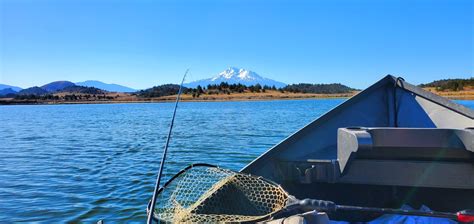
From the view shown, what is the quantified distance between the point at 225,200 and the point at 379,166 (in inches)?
81.8

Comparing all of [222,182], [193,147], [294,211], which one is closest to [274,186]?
[294,211]

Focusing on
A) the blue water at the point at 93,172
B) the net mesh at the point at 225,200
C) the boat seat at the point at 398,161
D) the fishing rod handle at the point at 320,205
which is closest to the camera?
the fishing rod handle at the point at 320,205

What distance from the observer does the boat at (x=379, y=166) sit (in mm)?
4734

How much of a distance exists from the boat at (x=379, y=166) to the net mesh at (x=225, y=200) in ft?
1.37

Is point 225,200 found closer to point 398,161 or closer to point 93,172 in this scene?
point 398,161

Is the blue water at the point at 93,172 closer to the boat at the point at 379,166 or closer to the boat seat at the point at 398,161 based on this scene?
the boat at the point at 379,166

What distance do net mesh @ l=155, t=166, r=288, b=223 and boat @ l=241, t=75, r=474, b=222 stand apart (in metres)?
0.42

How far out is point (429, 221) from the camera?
5016mm

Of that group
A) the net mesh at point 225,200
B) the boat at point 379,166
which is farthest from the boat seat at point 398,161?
the net mesh at point 225,200

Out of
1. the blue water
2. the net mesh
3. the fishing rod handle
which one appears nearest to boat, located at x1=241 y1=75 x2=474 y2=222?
the net mesh

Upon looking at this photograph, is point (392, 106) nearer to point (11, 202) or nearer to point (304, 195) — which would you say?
point (304, 195)

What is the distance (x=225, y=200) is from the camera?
16.9ft

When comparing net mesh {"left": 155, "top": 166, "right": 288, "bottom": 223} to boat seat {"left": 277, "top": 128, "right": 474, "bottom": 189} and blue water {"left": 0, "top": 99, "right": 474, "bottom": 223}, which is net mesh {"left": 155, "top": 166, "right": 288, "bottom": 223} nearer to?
boat seat {"left": 277, "top": 128, "right": 474, "bottom": 189}

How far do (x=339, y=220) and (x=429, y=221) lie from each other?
1.13 m
